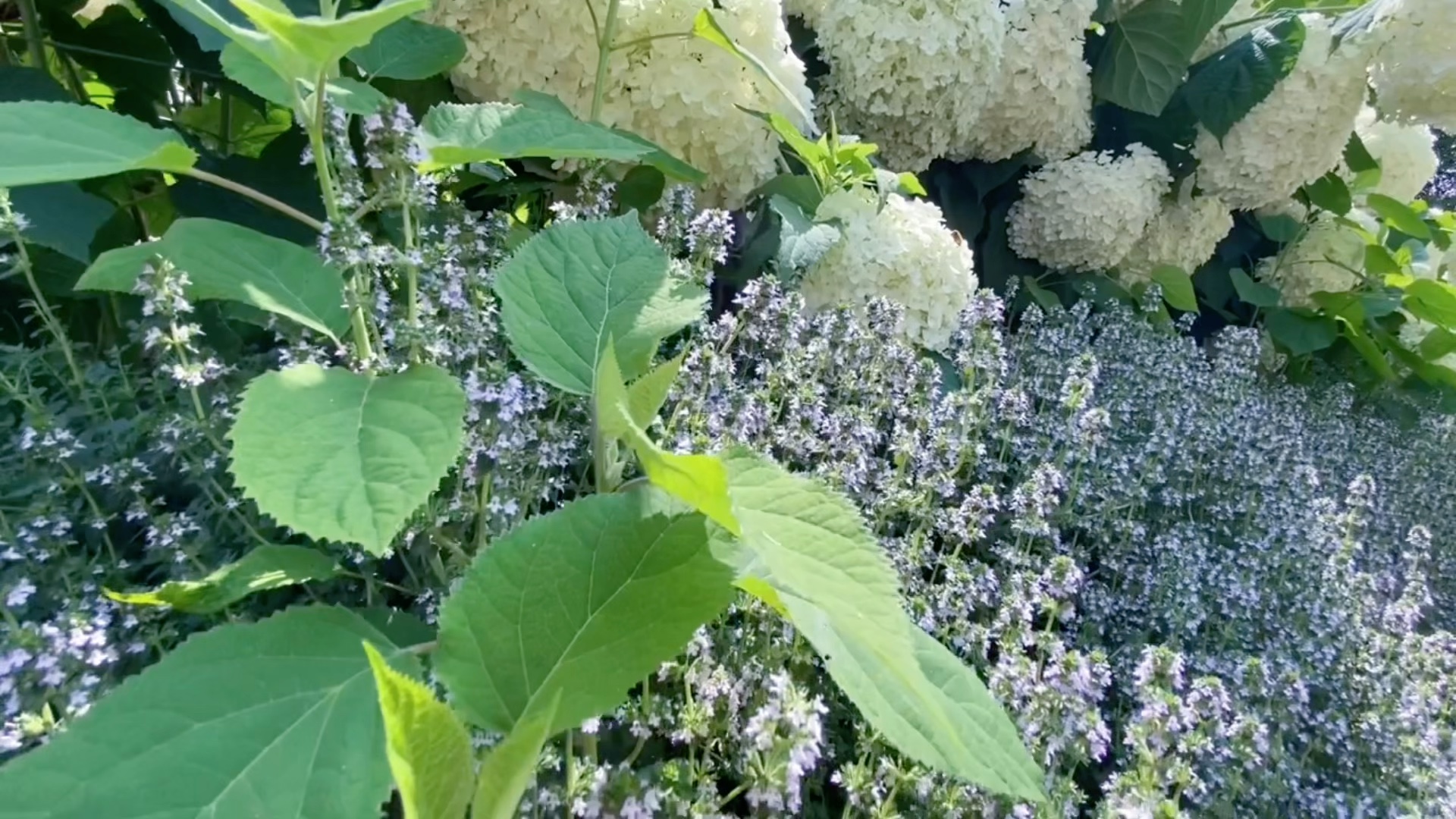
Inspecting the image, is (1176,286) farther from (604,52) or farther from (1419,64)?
(604,52)

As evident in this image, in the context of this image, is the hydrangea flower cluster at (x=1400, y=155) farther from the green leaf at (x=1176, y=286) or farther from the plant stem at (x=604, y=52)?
the plant stem at (x=604, y=52)

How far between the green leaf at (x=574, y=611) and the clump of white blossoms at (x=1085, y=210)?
151 cm

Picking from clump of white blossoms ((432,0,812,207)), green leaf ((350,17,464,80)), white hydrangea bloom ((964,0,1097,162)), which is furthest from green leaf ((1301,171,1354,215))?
green leaf ((350,17,464,80))

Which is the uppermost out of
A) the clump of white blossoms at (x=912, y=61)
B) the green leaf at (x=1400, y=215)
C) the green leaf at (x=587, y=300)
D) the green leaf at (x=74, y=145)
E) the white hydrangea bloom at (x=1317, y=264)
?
the green leaf at (x=74, y=145)

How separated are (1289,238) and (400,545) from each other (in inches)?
85.7

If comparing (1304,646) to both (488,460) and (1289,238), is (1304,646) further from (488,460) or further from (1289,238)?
(1289,238)

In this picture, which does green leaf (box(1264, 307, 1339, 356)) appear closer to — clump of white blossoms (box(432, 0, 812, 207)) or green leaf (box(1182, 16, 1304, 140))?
green leaf (box(1182, 16, 1304, 140))

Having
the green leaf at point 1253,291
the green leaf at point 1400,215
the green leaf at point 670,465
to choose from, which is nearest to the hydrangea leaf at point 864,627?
the green leaf at point 670,465

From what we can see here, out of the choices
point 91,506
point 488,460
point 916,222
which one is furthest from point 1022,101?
point 91,506

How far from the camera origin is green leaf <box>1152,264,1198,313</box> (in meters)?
1.84

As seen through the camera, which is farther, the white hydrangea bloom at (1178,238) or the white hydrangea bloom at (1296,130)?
the white hydrangea bloom at (1178,238)

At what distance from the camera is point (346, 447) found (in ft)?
1.25

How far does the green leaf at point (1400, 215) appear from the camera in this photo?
6.99 feet

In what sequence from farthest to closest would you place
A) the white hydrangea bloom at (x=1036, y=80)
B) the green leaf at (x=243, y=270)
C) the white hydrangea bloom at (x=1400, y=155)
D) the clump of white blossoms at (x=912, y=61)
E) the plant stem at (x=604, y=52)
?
1. the white hydrangea bloom at (x=1400, y=155)
2. the white hydrangea bloom at (x=1036, y=80)
3. the clump of white blossoms at (x=912, y=61)
4. the plant stem at (x=604, y=52)
5. the green leaf at (x=243, y=270)
